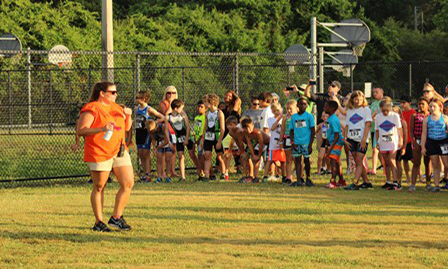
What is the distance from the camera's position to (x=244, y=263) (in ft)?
29.9

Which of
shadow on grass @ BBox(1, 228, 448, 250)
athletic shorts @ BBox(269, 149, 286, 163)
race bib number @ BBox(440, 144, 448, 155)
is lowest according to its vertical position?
shadow on grass @ BBox(1, 228, 448, 250)

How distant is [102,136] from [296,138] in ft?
20.6

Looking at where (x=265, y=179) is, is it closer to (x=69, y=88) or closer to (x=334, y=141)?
(x=334, y=141)

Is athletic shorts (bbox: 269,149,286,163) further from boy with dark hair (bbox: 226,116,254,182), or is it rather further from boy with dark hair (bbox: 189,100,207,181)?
boy with dark hair (bbox: 189,100,207,181)

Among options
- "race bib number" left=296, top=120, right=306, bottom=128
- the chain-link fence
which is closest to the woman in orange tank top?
"race bib number" left=296, top=120, right=306, bottom=128

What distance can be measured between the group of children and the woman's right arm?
5413 millimetres

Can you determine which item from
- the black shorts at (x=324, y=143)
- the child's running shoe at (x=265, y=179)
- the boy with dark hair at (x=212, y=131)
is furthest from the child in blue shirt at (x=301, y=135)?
the boy with dark hair at (x=212, y=131)

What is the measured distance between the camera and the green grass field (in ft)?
30.8

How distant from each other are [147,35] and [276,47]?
10206 mm

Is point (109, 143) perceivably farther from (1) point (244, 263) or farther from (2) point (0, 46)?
(2) point (0, 46)

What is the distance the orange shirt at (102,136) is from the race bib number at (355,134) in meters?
6.20

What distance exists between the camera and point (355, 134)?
16.1m

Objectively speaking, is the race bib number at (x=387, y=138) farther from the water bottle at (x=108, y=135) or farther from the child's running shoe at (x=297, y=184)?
the water bottle at (x=108, y=135)

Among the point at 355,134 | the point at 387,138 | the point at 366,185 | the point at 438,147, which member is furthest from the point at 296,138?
the point at 438,147
